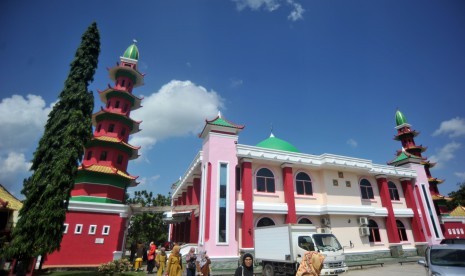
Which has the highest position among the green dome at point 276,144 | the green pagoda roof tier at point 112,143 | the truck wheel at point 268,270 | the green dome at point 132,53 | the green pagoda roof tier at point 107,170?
the green dome at point 132,53

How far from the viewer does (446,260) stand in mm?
8617

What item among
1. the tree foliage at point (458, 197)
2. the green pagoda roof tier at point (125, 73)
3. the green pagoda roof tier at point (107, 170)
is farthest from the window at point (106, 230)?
the tree foliage at point (458, 197)

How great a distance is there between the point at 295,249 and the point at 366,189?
15.4 m

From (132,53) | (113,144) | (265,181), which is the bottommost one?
(265,181)

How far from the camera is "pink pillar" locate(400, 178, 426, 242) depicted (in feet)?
81.3

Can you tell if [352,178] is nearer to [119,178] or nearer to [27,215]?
[119,178]

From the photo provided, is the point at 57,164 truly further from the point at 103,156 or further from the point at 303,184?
the point at 303,184

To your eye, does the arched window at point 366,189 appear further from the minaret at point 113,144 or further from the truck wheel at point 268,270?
the minaret at point 113,144

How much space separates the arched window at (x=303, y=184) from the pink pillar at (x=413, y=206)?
12.3 meters

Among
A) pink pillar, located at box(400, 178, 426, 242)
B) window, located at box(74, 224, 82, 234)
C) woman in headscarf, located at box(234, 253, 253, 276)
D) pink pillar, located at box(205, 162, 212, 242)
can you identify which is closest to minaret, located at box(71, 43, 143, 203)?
window, located at box(74, 224, 82, 234)

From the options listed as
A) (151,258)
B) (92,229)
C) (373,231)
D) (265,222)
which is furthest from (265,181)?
(92,229)

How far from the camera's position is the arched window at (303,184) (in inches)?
856

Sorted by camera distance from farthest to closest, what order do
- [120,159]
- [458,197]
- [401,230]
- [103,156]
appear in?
[458,197] < [401,230] < [120,159] < [103,156]

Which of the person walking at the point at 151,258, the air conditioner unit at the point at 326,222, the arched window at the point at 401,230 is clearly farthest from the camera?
the arched window at the point at 401,230
